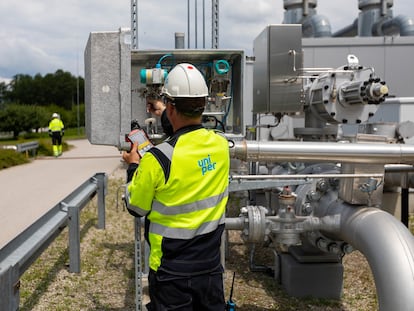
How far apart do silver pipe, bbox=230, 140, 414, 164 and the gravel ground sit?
6.57 feet

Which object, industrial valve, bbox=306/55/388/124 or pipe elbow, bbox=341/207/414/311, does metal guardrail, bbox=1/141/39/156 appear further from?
pipe elbow, bbox=341/207/414/311

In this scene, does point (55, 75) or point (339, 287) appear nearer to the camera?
point (339, 287)

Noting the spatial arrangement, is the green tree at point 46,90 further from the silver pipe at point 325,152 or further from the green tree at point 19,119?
the silver pipe at point 325,152

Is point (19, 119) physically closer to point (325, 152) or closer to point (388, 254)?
point (325, 152)

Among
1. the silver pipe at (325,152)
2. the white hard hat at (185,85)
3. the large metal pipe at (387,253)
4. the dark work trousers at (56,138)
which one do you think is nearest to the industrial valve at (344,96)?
the silver pipe at (325,152)

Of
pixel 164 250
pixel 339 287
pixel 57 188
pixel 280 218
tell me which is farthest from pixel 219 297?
pixel 57 188

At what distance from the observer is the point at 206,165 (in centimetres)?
269

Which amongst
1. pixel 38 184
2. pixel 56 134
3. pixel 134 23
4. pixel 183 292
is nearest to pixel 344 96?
pixel 134 23

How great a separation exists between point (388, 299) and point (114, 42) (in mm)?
2507

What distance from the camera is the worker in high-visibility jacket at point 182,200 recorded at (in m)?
2.58

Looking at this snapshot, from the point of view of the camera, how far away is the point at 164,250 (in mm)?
2643

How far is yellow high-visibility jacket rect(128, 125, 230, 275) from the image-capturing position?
2.56 meters

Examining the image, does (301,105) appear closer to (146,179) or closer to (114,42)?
(114,42)

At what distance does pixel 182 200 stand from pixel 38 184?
10.2 metres
